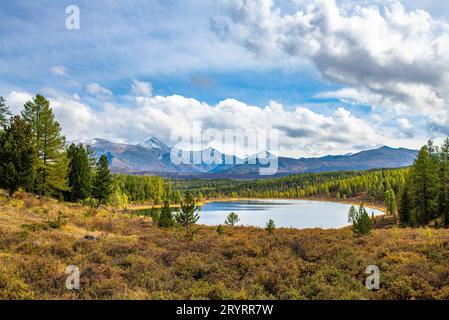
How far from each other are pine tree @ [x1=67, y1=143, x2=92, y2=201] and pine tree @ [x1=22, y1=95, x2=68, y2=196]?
1121 centimetres

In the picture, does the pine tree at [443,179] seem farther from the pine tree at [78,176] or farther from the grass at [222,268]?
the pine tree at [78,176]

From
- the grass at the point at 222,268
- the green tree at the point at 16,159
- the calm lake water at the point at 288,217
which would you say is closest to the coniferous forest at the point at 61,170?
the green tree at the point at 16,159

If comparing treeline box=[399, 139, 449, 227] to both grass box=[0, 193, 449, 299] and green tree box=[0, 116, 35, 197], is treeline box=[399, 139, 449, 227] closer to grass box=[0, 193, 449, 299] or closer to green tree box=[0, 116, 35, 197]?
grass box=[0, 193, 449, 299]

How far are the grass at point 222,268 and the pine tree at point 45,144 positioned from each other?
2477 centimetres

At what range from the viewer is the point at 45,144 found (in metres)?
41.0

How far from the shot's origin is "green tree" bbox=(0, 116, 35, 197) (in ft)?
104

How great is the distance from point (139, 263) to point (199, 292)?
4425mm

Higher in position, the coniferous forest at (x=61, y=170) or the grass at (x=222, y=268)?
the coniferous forest at (x=61, y=170)

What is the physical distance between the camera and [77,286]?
1068 centimetres

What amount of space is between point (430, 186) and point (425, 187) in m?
0.67

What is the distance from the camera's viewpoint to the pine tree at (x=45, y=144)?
39750 mm

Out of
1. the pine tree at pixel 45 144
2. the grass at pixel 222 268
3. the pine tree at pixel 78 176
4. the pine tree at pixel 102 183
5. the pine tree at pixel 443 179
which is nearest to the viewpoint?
the grass at pixel 222 268

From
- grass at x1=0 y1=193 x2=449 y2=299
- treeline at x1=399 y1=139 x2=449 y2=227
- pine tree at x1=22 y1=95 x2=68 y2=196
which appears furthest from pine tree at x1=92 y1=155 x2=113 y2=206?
treeline at x1=399 y1=139 x2=449 y2=227

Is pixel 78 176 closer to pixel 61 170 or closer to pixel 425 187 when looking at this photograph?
pixel 61 170
